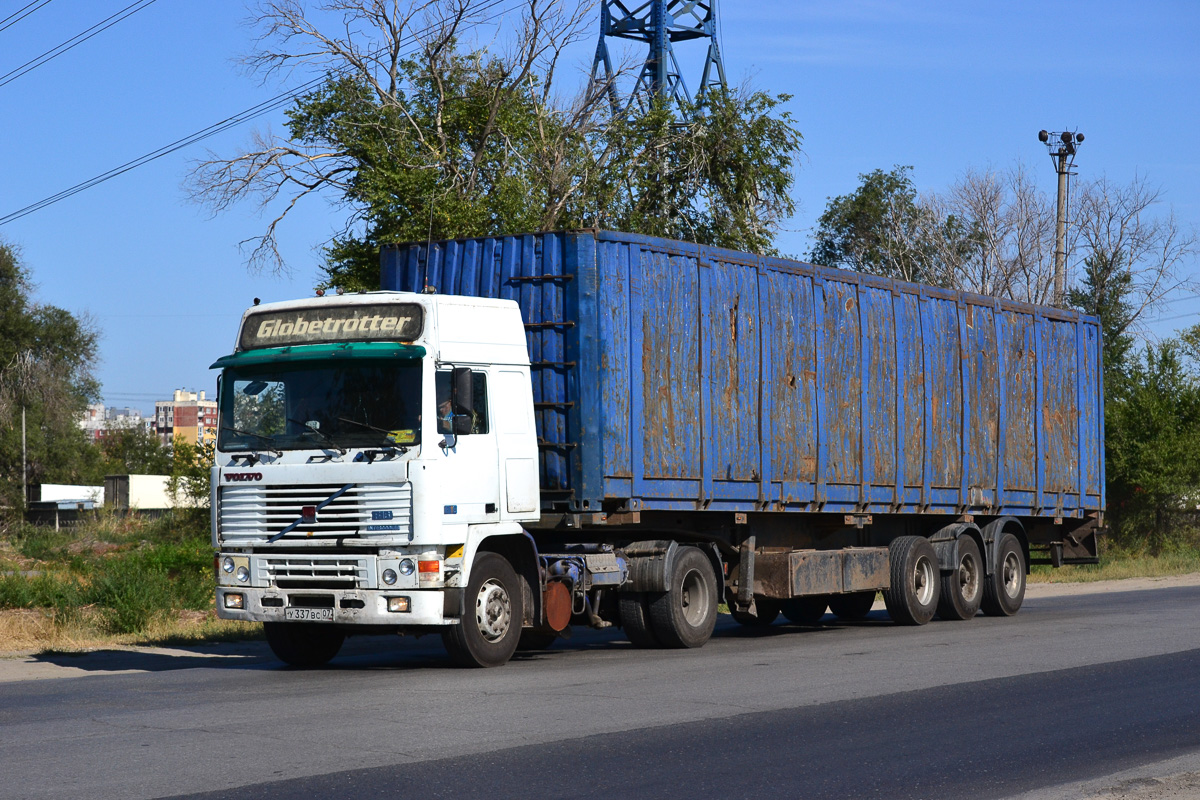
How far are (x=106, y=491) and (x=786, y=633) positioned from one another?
86223mm

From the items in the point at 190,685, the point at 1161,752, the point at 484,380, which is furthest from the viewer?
the point at 484,380

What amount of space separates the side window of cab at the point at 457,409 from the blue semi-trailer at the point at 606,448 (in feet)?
0.09

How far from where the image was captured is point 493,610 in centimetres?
1262

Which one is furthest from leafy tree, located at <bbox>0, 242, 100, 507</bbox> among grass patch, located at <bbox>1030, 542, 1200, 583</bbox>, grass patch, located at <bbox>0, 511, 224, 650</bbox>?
grass patch, located at <bbox>1030, 542, 1200, 583</bbox>

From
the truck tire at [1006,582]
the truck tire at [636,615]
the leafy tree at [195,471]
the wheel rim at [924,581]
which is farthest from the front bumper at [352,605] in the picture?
the leafy tree at [195,471]

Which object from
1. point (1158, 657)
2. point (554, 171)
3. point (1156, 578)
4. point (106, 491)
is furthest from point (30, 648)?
point (106, 491)

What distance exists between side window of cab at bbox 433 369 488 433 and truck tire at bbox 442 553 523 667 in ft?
4.02

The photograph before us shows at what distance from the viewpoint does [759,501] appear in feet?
50.7

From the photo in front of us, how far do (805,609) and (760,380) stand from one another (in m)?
5.12

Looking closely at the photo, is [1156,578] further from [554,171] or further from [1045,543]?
[554,171]

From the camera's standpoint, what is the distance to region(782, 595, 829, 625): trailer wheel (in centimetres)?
1897

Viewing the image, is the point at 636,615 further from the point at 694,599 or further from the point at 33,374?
the point at 33,374

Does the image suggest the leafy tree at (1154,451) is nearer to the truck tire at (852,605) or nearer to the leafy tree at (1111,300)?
the leafy tree at (1111,300)

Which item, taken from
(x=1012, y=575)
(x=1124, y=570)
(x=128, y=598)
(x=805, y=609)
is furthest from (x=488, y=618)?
(x=1124, y=570)
